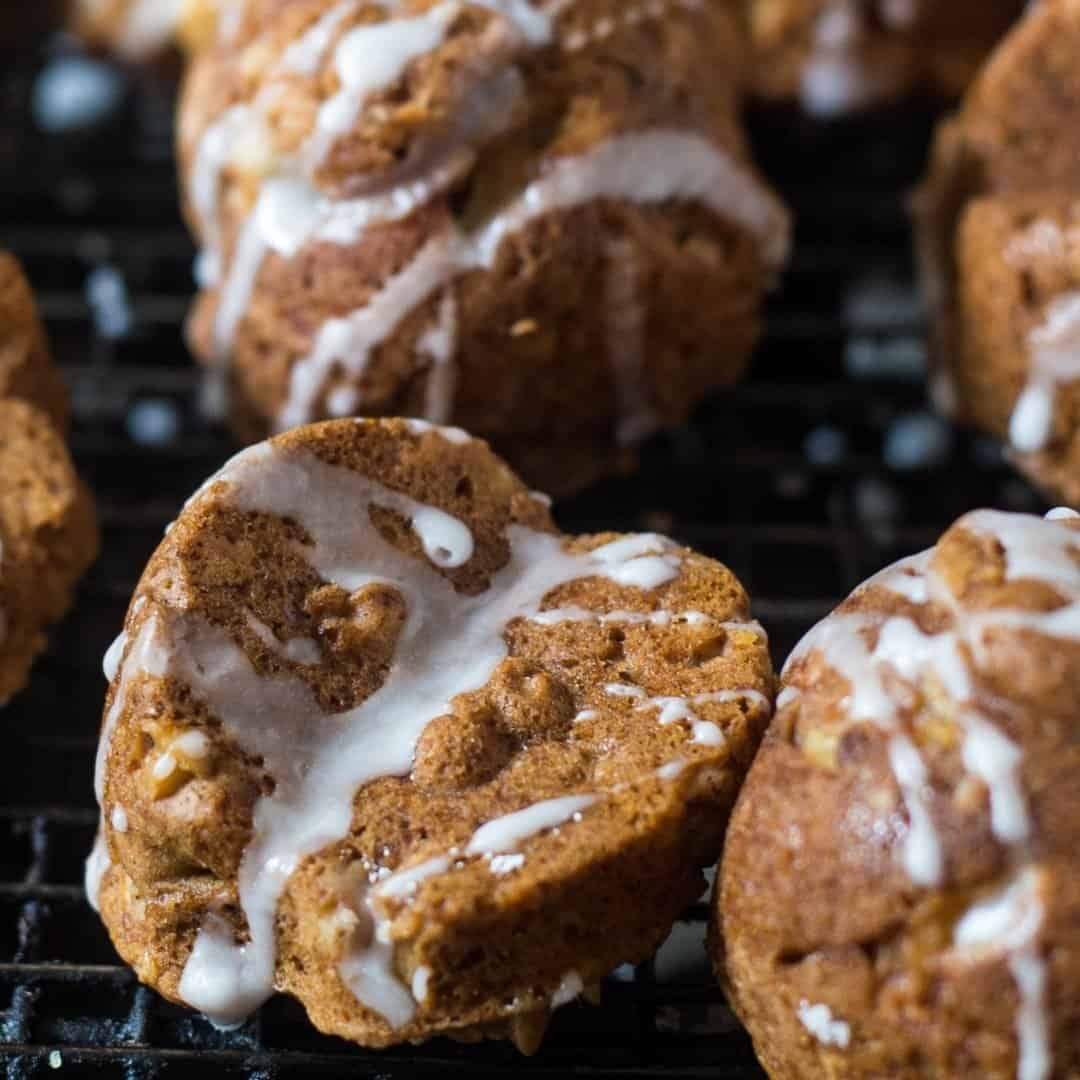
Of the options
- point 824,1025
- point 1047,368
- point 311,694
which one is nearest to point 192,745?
point 311,694

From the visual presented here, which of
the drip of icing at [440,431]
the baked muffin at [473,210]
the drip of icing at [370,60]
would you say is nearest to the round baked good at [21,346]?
the baked muffin at [473,210]

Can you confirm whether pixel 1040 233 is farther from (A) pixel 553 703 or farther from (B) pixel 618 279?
(A) pixel 553 703

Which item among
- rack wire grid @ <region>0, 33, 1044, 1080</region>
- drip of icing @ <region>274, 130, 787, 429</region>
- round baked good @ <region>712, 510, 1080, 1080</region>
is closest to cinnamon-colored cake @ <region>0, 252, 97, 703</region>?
rack wire grid @ <region>0, 33, 1044, 1080</region>

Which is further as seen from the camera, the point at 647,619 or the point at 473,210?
the point at 473,210

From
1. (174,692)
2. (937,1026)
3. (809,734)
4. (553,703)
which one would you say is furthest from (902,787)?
(174,692)

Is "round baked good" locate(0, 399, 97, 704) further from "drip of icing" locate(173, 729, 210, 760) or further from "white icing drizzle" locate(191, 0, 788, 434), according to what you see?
"drip of icing" locate(173, 729, 210, 760)

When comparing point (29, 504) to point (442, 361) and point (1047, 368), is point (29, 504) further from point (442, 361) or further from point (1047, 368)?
point (1047, 368)
